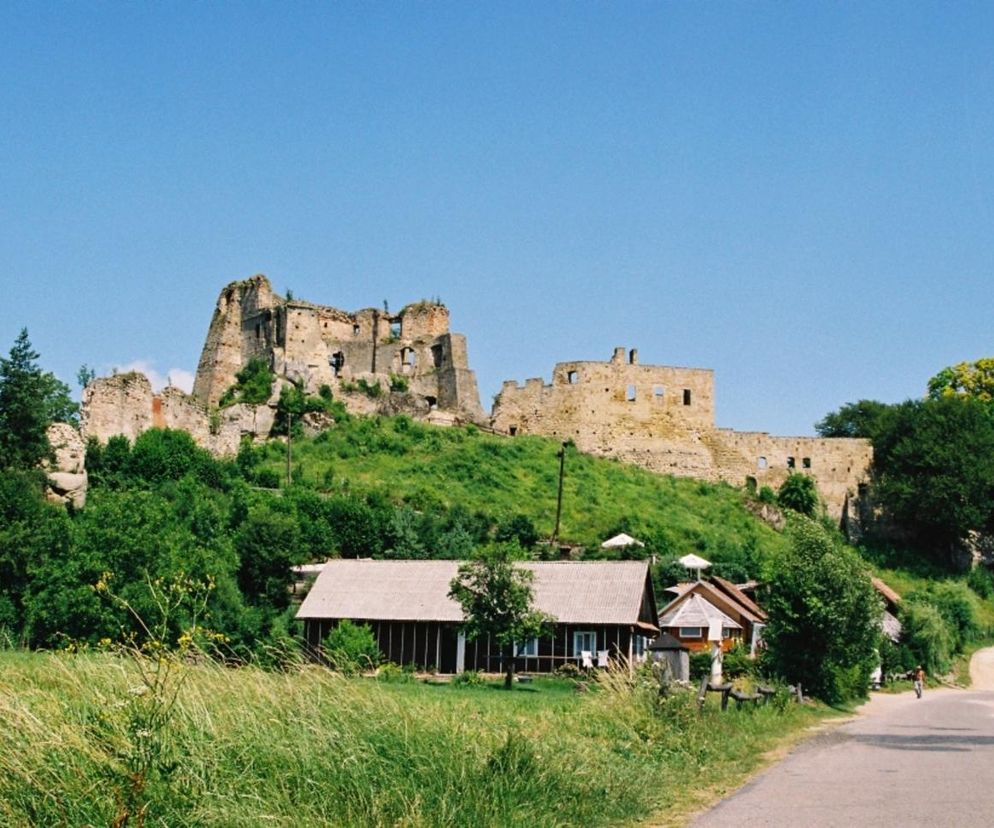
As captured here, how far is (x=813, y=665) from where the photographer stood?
1063 inches

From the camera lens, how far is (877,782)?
499 inches

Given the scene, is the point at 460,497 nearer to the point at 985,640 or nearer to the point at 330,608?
the point at 330,608

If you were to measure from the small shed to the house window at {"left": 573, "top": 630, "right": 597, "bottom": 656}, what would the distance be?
1011 centimetres

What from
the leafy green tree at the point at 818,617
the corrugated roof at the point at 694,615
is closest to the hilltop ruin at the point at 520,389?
the corrugated roof at the point at 694,615

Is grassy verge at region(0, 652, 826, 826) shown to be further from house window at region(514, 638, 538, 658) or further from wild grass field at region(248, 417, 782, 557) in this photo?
wild grass field at region(248, 417, 782, 557)

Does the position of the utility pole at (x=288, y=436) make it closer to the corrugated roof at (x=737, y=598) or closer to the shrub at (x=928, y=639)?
the corrugated roof at (x=737, y=598)

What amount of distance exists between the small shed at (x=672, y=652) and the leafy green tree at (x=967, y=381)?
5616cm

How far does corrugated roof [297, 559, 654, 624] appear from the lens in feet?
108

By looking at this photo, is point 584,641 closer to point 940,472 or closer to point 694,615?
point 694,615

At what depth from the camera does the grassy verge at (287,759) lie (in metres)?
7.71

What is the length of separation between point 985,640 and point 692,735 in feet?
143

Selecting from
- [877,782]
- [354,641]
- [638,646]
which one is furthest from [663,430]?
[877,782]

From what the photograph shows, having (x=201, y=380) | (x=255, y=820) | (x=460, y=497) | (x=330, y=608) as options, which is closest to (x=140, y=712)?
(x=255, y=820)

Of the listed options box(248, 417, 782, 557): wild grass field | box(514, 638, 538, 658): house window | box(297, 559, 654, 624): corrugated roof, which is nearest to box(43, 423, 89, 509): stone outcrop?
box(248, 417, 782, 557): wild grass field
